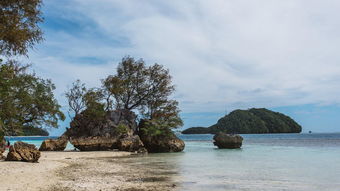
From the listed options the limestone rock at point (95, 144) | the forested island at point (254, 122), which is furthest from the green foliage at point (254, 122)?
the limestone rock at point (95, 144)

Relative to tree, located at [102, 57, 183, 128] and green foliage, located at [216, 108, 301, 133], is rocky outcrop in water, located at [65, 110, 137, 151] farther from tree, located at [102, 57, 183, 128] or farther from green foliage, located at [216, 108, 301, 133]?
green foliage, located at [216, 108, 301, 133]

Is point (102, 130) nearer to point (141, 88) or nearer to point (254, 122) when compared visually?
point (141, 88)

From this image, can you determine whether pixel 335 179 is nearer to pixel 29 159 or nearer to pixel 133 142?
pixel 29 159

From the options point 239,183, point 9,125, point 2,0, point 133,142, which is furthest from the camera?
point 133,142

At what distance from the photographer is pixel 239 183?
11.3m

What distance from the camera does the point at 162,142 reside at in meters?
32.0

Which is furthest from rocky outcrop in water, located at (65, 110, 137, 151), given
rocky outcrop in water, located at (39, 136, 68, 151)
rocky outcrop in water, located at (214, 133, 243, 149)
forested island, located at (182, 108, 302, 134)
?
forested island, located at (182, 108, 302, 134)

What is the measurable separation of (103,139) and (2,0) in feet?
75.4

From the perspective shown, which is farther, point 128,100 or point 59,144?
point 128,100

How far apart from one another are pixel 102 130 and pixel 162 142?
6.49 meters

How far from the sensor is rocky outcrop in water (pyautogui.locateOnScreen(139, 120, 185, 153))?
32062 millimetres

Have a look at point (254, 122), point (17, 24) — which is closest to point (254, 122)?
point (254, 122)

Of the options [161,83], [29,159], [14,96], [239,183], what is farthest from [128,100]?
[239,183]

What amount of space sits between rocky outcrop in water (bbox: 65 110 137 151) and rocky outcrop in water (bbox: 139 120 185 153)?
1.79 meters
